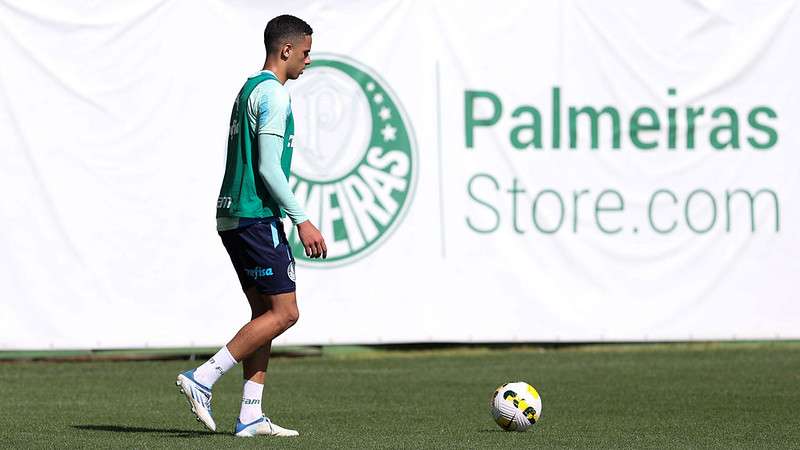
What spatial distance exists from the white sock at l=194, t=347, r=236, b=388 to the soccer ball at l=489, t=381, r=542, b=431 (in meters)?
1.32

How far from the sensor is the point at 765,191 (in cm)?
1256

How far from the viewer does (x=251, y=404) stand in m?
6.83

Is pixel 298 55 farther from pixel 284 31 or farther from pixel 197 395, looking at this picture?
pixel 197 395

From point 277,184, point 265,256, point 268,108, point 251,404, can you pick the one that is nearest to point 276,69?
point 268,108

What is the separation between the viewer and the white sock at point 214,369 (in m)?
6.64

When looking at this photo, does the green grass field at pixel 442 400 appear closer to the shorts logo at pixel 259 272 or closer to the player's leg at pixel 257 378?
the player's leg at pixel 257 378

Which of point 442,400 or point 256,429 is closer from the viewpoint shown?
point 256,429

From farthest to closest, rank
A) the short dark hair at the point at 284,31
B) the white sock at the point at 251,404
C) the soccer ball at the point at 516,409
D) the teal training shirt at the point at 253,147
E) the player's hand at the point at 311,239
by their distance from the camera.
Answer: the soccer ball at the point at 516,409
the short dark hair at the point at 284,31
the white sock at the point at 251,404
the teal training shirt at the point at 253,147
the player's hand at the point at 311,239

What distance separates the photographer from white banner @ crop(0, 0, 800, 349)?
11.6 meters

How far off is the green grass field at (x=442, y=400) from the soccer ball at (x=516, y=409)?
75mm

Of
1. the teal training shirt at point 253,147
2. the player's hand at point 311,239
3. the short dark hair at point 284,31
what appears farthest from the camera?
the short dark hair at point 284,31

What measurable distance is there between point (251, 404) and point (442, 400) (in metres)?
2.42

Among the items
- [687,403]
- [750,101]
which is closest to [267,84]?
[687,403]

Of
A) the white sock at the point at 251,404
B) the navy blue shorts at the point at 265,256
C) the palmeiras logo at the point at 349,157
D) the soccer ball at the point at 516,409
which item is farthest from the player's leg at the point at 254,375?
the palmeiras logo at the point at 349,157
